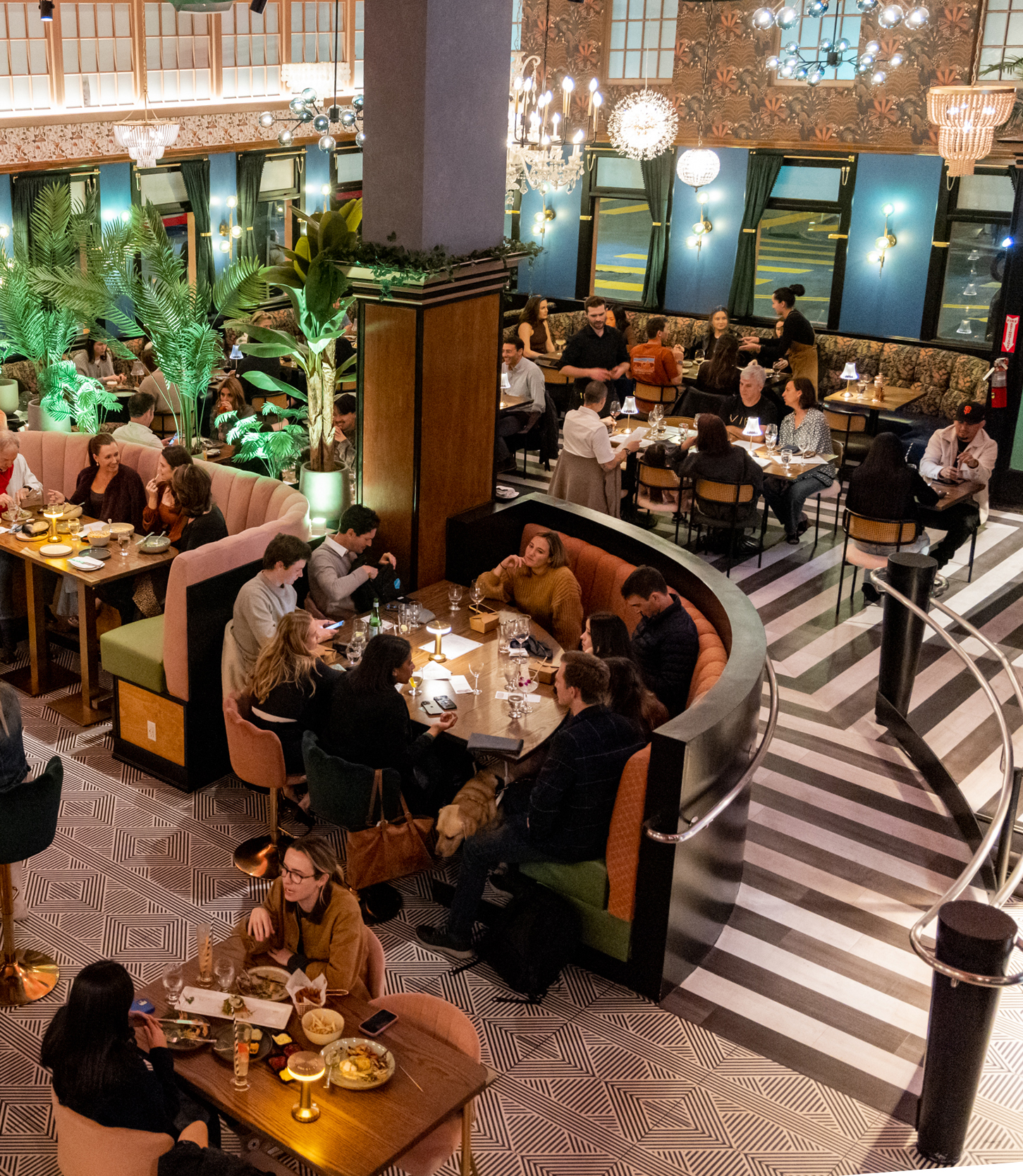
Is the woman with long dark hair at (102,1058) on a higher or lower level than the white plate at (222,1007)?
higher

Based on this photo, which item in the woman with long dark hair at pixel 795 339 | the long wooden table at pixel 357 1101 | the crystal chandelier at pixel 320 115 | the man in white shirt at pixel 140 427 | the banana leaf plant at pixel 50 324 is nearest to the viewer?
the long wooden table at pixel 357 1101

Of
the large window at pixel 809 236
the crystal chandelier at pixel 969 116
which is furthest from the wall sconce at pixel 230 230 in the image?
the crystal chandelier at pixel 969 116

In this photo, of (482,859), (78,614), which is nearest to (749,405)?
(78,614)

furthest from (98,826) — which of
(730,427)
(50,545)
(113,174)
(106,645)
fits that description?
(113,174)

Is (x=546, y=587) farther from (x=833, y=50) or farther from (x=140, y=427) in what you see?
(x=833, y=50)

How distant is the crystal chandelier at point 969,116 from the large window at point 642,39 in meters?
5.72

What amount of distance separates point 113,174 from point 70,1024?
12244mm

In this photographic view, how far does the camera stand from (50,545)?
729cm

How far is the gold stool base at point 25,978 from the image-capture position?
500 centimetres

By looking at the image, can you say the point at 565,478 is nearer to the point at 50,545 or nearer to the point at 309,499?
the point at 309,499

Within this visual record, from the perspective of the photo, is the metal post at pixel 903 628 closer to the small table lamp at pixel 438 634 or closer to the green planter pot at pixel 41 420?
the small table lamp at pixel 438 634

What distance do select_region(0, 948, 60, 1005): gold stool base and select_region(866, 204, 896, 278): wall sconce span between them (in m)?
11.1

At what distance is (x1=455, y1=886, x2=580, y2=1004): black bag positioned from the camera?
5.05m

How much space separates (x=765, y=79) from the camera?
13.7m
